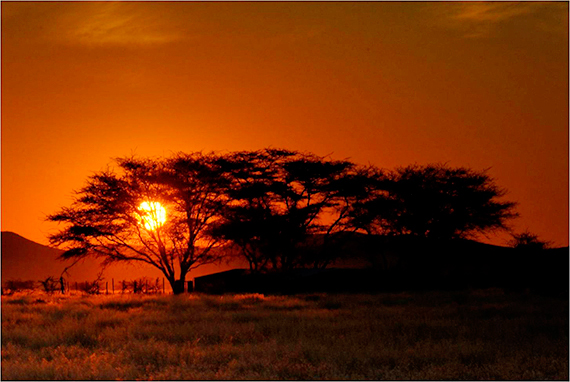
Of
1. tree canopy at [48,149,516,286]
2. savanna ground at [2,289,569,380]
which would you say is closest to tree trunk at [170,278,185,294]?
tree canopy at [48,149,516,286]

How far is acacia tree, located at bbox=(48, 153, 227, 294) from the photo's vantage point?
51.8 metres

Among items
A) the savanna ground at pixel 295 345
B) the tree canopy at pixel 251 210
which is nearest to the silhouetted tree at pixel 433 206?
the tree canopy at pixel 251 210

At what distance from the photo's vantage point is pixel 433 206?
183 ft

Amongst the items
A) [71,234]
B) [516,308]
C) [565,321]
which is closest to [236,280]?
[71,234]

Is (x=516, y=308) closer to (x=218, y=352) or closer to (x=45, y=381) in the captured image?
(x=218, y=352)

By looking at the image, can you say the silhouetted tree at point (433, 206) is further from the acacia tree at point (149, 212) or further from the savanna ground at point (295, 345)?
the savanna ground at point (295, 345)

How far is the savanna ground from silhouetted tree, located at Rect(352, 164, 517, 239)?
94.6 ft

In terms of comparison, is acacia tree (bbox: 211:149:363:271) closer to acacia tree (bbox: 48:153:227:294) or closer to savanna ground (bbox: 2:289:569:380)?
acacia tree (bbox: 48:153:227:294)

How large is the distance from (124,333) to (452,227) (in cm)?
4049

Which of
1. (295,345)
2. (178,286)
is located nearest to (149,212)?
(178,286)

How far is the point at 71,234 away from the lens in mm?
52281

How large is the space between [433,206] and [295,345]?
134ft

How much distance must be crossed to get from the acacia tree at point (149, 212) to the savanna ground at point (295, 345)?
25.2m

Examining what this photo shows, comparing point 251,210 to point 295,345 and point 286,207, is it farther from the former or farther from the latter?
point 295,345
